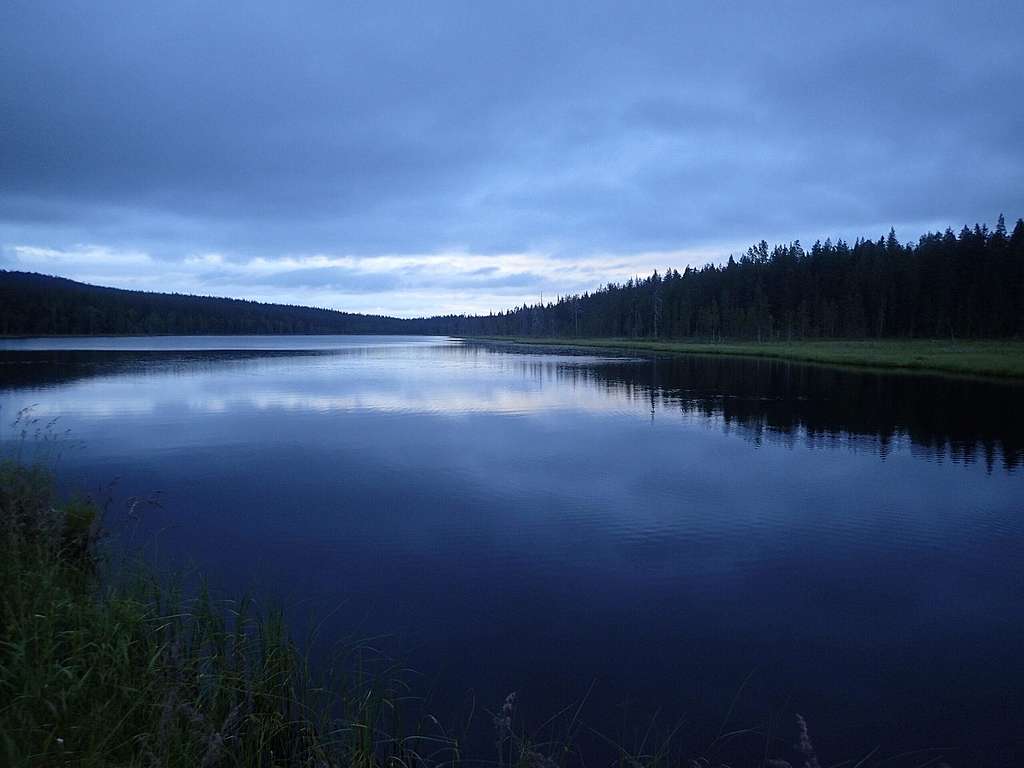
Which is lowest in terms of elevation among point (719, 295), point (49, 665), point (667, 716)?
point (667, 716)

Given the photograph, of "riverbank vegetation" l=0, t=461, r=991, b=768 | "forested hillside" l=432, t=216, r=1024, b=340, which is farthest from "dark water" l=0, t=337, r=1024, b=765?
"forested hillside" l=432, t=216, r=1024, b=340

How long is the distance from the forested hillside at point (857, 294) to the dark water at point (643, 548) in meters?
65.4

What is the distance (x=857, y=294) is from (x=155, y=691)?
9958cm

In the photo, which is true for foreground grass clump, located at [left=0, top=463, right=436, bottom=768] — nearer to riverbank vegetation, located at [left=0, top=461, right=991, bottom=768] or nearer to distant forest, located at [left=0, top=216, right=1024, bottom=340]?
riverbank vegetation, located at [left=0, top=461, right=991, bottom=768]

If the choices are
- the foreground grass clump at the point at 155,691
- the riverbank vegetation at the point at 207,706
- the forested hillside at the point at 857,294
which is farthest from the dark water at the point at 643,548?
the forested hillside at the point at 857,294

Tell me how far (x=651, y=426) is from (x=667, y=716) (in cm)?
1770

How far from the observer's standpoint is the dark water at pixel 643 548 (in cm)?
673

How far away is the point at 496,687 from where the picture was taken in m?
6.73

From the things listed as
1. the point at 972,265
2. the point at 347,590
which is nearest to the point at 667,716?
the point at 347,590

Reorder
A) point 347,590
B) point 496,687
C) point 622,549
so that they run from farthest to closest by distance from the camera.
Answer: point 622,549 → point 347,590 → point 496,687

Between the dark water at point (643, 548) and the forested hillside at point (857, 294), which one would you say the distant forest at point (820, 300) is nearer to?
the forested hillside at point (857, 294)

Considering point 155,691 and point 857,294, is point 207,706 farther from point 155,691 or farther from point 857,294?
point 857,294

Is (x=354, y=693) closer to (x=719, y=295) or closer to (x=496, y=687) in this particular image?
(x=496, y=687)

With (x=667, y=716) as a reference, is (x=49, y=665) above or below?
above
